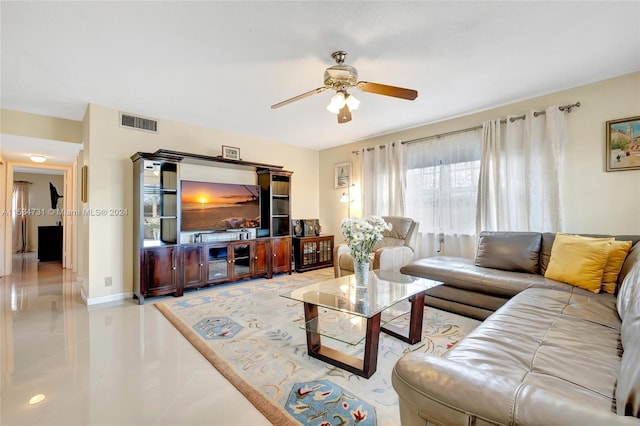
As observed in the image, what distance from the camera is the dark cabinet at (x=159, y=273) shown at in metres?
3.46

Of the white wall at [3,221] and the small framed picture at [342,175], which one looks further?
the small framed picture at [342,175]

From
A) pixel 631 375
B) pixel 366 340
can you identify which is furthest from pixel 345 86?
pixel 631 375

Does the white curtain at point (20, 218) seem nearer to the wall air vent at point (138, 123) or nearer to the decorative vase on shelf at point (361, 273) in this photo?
the wall air vent at point (138, 123)

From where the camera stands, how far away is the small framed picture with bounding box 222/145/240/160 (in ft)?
14.6

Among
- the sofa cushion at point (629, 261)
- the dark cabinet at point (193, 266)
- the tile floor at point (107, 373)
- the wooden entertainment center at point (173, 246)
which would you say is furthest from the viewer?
the dark cabinet at point (193, 266)

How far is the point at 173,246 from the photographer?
12.1 feet

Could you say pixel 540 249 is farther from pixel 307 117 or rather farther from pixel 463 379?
pixel 307 117

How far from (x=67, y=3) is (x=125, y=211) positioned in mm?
2498

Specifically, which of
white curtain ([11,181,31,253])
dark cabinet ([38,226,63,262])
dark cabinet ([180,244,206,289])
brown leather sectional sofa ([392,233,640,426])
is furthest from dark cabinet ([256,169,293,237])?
white curtain ([11,181,31,253])

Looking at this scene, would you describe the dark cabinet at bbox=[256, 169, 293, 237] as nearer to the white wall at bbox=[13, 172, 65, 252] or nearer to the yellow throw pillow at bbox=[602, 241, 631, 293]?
the yellow throw pillow at bbox=[602, 241, 631, 293]

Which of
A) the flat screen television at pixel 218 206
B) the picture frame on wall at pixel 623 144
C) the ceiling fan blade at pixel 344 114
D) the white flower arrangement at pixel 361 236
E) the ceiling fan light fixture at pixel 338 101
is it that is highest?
the ceiling fan light fixture at pixel 338 101

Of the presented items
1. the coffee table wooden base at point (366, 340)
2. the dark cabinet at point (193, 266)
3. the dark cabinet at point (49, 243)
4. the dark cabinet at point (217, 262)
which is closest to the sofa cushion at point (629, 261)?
the coffee table wooden base at point (366, 340)

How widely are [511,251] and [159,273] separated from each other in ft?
13.4

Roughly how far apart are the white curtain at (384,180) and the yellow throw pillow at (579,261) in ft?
6.97
